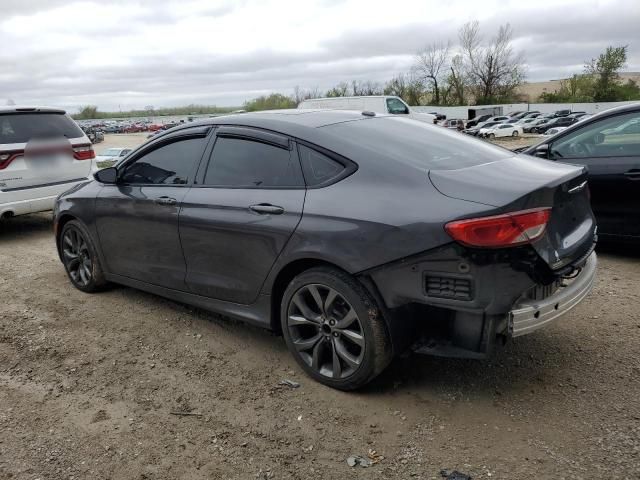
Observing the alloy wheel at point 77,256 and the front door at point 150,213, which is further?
the alloy wheel at point 77,256

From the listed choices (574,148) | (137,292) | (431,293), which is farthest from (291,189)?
(574,148)

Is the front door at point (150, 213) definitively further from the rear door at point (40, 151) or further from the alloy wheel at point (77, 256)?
the rear door at point (40, 151)

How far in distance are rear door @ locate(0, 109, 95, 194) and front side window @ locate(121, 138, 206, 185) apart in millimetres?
3365

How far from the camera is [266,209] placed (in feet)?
10.8

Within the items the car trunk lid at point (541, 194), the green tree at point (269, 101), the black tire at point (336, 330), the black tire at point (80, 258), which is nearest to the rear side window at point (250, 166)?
the black tire at point (336, 330)

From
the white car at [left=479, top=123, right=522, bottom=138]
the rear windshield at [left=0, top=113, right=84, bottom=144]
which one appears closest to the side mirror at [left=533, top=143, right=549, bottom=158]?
the rear windshield at [left=0, top=113, right=84, bottom=144]

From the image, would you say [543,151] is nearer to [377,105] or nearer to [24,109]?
[24,109]

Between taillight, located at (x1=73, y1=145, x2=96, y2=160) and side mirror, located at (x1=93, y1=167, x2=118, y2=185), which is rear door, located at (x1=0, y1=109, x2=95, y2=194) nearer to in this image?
taillight, located at (x1=73, y1=145, x2=96, y2=160)

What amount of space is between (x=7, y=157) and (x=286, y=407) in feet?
18.5

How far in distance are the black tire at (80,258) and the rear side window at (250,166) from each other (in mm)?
1716

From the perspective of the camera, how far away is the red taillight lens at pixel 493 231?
8.34 feet

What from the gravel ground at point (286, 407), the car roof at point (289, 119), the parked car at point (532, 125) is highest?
the car roof at point (289, 119)

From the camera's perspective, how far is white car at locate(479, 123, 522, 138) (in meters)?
46.7

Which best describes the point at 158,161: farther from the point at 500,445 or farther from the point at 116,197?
the point at 500,445
